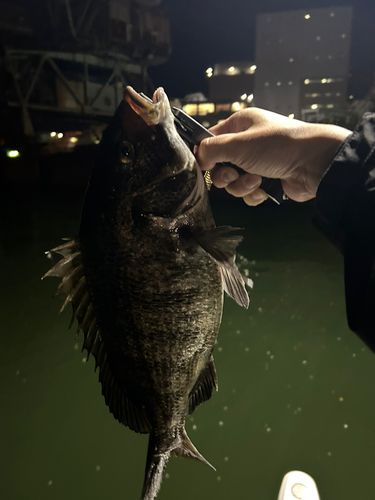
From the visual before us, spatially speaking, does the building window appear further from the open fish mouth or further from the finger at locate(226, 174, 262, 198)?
the open fish mouth

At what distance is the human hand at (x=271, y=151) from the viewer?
65cm

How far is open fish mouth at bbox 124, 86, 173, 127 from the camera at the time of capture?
472 mm

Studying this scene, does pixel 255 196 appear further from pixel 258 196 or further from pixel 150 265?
pixel 150 265

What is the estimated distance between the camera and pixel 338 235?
55 centimetres

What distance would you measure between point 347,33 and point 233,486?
261 centimetres

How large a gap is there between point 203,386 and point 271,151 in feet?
1.79

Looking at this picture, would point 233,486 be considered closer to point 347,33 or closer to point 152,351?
point 152,351

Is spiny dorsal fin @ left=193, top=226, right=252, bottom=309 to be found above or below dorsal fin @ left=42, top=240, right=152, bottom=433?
above

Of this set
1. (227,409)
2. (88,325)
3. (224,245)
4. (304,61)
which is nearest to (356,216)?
(224,245)

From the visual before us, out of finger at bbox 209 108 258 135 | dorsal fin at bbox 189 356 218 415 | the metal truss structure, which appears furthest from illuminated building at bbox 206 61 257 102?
dorsal fin at bbox 189 356 218 415

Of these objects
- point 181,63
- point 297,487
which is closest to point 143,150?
point 181,63

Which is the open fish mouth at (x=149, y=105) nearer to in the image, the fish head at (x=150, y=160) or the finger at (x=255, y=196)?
the fish head at (x=150, y=160)

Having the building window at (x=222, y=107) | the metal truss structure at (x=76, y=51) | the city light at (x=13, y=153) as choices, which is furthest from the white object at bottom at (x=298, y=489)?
the city light at (x=13, y=153)

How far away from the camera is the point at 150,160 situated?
516 mm
